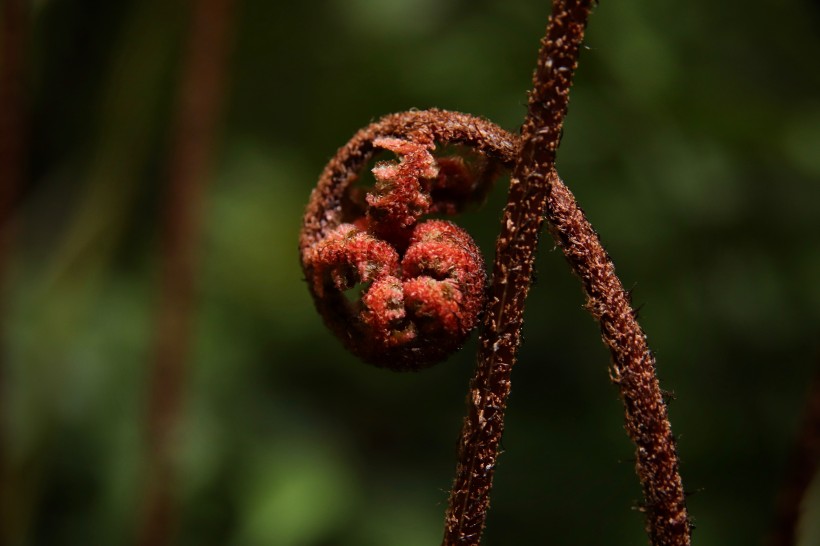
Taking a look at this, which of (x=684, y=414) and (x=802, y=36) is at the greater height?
(x=802, y=36)

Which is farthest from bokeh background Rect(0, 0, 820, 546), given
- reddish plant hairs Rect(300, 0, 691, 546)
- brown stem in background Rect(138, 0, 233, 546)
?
reddish plant hairs Rect(300, 0, 691, 546)

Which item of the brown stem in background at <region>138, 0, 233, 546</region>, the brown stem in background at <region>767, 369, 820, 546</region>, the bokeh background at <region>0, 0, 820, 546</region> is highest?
the bokeh background at <region>0, 0, 820, 546</region>

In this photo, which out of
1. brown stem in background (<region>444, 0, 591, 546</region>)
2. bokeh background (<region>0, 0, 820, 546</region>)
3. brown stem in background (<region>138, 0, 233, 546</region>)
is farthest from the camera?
bokeh background (<region>0, 0, 820, 546</region>)

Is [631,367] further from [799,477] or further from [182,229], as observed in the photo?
[182,229]

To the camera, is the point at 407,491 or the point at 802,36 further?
the point at 407,491

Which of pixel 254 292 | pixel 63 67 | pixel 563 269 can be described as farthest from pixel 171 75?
pixel 563 269

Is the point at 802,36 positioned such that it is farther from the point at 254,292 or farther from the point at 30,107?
the point at 30,107

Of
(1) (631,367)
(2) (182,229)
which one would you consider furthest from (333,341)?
(1) (631,367)

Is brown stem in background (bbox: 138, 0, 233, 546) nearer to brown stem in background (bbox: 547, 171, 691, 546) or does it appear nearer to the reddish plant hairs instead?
the reddish plant hairs
